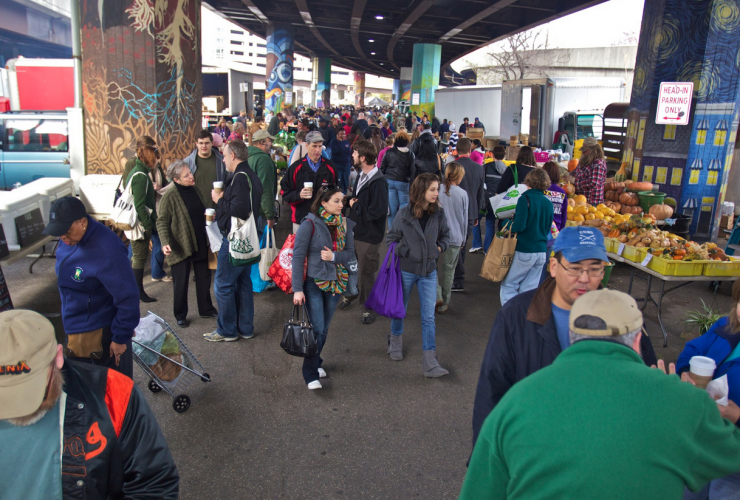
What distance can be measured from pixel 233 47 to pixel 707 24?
479 feet

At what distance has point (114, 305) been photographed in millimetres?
3783

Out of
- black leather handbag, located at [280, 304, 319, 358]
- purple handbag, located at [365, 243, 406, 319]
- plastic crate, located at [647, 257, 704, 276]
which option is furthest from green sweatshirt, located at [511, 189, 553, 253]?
black leather handbag, located at [280, 304, 319, 358]

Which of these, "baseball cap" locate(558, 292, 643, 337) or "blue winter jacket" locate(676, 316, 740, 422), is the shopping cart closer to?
"baseball cap" locate(558, 292, 643, 337)

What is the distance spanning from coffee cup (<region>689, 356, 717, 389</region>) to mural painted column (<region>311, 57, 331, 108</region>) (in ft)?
198

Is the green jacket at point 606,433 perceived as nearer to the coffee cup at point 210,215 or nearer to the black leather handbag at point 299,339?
the black leather handbag at point 299,339

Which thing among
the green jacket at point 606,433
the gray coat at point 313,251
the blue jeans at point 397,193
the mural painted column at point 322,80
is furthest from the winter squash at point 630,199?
the mural painted column at point 322,80

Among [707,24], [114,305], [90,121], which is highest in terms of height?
[707,24]

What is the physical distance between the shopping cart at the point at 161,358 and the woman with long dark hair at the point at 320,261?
1.15 meters

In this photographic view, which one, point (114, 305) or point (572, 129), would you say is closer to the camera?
point (114, 305)

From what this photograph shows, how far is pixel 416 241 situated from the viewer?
5.45 meters

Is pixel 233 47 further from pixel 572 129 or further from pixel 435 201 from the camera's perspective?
pixel 435 201

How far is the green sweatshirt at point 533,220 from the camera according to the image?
19.5 ft

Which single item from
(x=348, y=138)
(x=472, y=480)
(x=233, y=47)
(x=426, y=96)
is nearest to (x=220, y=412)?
(x=472, y=480)

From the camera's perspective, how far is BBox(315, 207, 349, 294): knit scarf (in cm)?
498
